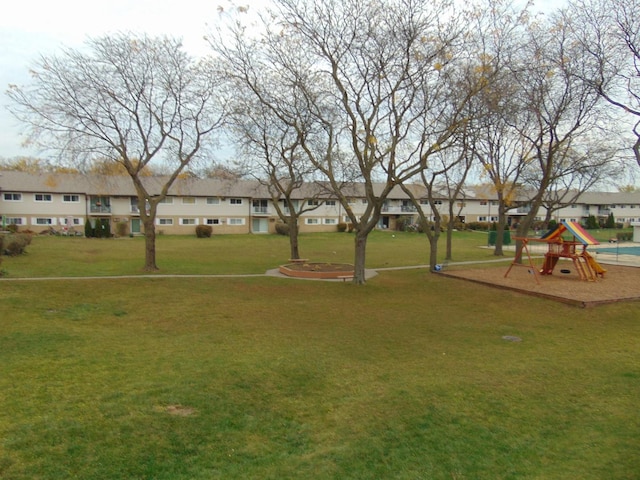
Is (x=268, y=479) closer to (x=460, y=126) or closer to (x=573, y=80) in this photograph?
(x=460, y=126)

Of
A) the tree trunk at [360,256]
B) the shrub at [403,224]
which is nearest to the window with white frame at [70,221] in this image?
the shrub at [403,224]

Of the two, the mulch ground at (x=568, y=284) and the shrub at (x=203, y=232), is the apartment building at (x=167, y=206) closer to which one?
the shrub at (x=203, y=232)

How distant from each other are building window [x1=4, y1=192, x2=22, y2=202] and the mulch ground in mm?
44919

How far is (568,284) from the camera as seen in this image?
749 inches

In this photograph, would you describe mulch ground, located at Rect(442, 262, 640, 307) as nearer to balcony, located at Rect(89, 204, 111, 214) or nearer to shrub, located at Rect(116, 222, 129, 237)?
shrub, located at Rect(116, 222, 129, 237)

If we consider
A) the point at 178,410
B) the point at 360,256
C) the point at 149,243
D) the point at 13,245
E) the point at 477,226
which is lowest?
the point at 178,410

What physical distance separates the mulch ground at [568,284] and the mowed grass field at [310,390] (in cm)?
108

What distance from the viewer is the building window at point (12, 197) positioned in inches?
1859

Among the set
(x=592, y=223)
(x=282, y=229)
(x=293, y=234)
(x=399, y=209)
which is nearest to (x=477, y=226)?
(x=399, y=209)

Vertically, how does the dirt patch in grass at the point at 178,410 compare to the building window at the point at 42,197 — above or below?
below

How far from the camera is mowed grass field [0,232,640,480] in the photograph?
512cm

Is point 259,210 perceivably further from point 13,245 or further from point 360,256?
point 360,256

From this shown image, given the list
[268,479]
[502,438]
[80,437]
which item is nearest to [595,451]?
[502,438]

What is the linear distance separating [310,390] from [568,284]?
51.1 ft
